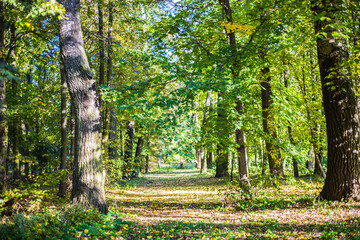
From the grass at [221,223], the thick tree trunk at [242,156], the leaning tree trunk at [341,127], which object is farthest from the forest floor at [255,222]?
the thick tree trunk at [242,156]

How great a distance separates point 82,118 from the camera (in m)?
5.99

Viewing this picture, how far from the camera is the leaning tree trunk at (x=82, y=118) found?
5879 millimetres

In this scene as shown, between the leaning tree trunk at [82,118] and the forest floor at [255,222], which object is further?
the leaning tree trunk at [82,118]

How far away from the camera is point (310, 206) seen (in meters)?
6.66

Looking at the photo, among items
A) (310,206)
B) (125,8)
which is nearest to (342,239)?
(310,206)

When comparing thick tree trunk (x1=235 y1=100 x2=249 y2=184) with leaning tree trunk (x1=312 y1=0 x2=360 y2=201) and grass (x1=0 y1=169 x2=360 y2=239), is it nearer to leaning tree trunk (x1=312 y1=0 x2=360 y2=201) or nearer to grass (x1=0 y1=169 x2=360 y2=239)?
grass (x1=0 y1=169 x2=360 y2=239)

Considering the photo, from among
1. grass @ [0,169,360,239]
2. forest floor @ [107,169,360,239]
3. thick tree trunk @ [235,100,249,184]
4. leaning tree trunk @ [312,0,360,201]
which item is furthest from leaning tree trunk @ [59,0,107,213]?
leaning tree trunk @ [312,0,360,201]

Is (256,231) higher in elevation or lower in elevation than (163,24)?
lower

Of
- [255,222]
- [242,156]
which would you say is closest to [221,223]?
[255,222]

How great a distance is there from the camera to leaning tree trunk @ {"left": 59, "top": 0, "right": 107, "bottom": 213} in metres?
5.88

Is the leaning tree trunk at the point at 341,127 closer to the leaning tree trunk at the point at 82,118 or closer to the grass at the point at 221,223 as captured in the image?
the grass at the point at 221,223

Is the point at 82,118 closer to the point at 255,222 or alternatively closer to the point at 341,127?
the point at 255,222

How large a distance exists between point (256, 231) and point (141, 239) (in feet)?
7.69

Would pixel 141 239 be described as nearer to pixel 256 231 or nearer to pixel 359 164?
pixel 256 231
